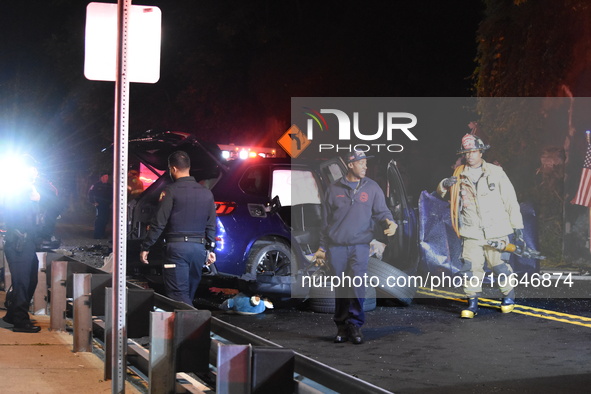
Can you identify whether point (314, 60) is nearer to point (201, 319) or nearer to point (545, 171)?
point (545, 171)

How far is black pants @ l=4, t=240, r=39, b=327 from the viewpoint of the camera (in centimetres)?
971

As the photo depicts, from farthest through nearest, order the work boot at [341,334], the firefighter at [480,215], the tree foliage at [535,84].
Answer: the tree foliage at [535,84] → the firefighter at [480,215] → the work boot at [341,334]

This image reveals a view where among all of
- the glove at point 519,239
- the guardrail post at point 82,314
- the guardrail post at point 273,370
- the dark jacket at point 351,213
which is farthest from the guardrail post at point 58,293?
the guardrail post at point 273,370

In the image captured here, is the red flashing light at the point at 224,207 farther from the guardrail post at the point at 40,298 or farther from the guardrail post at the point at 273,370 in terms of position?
the guardrail post at the point at 273,370

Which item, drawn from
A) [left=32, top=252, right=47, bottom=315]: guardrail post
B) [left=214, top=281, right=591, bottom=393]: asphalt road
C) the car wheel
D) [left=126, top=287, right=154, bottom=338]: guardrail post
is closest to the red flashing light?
the car wheel

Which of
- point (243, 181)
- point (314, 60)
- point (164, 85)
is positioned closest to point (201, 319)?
point (243, 181)

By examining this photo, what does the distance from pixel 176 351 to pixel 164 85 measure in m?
31.6

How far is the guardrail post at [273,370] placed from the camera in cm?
447

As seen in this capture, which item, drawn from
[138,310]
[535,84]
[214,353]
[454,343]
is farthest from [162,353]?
[535,84]

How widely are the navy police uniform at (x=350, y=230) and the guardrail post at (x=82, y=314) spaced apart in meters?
2.37

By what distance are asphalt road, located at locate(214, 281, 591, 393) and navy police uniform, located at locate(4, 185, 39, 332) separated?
2350 millimetres

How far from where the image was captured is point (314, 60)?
28.2 meters

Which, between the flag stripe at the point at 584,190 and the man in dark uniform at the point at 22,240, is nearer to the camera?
the man in dark uniform at the point at 22,240

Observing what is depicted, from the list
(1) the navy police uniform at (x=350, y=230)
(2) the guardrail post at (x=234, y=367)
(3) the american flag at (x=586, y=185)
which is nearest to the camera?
(2) the guardrail post at (x=234, y=367)
